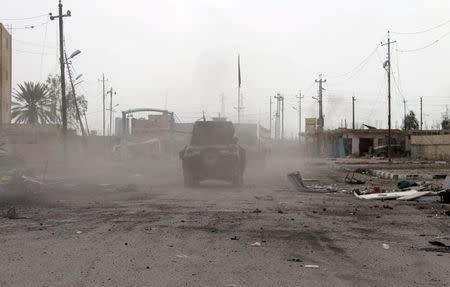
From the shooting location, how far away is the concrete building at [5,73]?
5447 centimetres

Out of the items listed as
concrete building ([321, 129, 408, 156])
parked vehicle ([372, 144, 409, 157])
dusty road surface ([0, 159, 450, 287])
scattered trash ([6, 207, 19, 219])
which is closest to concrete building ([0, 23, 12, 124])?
concrete building ([321, 129, 408, 156])

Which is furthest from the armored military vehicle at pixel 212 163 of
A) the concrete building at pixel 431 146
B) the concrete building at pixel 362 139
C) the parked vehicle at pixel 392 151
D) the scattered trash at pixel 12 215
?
the concrete building at pixel 362 139

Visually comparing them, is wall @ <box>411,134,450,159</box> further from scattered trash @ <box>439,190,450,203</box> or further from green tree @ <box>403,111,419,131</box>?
scattered trash @ <box>439,190,450,203</box>

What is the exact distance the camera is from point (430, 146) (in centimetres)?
6116

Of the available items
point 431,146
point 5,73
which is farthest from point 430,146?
point 5,73

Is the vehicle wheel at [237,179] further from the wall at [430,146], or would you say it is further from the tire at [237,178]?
the wall at [430,146]

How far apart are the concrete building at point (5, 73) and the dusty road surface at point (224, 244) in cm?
4192

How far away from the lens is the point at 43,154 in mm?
47875

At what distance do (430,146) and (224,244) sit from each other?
2219 inches

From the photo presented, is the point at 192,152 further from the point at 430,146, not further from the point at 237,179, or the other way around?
the point at 430,146

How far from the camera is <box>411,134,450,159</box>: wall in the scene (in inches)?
2280

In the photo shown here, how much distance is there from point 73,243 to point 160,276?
9.10 feet

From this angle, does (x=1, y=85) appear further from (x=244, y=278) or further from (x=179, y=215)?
(x=244, y=278)

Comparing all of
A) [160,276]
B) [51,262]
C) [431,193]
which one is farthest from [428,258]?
[431,193]
